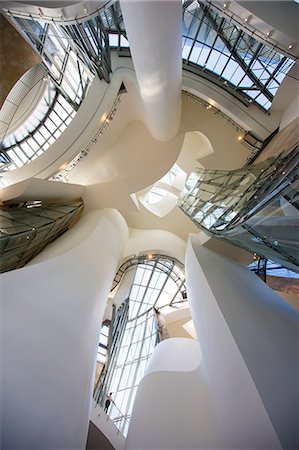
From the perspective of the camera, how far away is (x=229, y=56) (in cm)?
940

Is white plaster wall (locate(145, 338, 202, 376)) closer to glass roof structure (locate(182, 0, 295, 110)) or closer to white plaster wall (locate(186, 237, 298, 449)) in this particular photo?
white plaster wall (locate(186, 237, 298, 449))

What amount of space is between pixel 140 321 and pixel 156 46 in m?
16.2

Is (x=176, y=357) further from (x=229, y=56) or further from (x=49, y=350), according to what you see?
(x=229, y=56)

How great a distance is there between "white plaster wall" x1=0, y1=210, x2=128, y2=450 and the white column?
19.1ft

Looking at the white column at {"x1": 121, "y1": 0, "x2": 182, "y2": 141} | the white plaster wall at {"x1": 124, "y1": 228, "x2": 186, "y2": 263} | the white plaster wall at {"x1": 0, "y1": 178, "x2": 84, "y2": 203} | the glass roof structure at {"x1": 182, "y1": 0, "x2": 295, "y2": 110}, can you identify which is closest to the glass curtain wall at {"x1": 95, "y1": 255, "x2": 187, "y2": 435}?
the white plaster wall at {"x1": 124, "y1": 228, "x2": 186, "y2": 263}

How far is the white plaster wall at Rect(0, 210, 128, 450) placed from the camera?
11.1 ft

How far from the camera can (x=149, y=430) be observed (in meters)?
6.14

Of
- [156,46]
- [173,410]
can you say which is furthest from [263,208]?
[173,410]

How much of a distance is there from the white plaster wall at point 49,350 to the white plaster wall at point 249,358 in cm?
295

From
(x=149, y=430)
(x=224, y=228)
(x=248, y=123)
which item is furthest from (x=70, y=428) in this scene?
(x=248, y=123)

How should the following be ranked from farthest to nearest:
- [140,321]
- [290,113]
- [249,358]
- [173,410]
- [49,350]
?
[140,321], [290,113], [173,410], [49,350], [249,358]

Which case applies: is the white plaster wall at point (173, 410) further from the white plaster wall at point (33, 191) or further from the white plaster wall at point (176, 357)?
the white plaster wall at point (33, 191)

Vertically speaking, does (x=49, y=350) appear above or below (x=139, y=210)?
below

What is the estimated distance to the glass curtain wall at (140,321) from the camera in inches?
484
